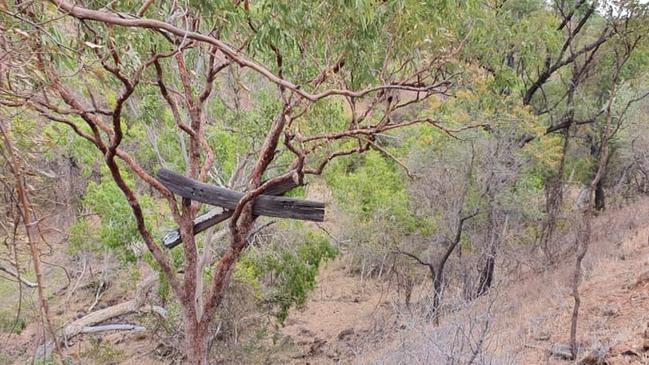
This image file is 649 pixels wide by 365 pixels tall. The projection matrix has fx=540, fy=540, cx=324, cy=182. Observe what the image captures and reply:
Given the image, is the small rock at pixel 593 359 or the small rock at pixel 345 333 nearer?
the small rock at pixel 593 359

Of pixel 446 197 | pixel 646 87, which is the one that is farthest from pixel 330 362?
pixel 646 87

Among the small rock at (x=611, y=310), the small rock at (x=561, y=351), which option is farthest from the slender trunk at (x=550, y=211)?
the small rock at (x=561, y=351)

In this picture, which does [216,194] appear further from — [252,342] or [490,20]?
[252,342]

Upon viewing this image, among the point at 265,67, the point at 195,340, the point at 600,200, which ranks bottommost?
the point at 195,340

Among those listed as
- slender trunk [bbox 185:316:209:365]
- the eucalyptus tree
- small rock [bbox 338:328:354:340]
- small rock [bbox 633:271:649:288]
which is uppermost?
the eucalyptus tree

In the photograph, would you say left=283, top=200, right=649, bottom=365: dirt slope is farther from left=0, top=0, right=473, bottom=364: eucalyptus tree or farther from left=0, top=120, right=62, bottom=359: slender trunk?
left=0, top=120, right=62, bottom=359: slender trunk

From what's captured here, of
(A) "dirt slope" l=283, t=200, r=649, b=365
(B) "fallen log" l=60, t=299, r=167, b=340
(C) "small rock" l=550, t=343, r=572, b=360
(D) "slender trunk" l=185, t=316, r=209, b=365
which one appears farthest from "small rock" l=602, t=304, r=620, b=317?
(B) "fallen log" l=60, t=299, r=167, b=340

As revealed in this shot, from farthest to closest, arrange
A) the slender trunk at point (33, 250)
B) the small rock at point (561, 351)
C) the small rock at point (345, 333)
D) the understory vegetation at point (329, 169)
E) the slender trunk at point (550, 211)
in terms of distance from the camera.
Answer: the small rock at point (345, 333) → the slender trunk at point (550, 211) → the small rock at point (561, 351) → the understory vegetation at point (329, 169) → the slender trunk at point (33, 250)

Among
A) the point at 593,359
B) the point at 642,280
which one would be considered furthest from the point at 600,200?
the point at 593,359

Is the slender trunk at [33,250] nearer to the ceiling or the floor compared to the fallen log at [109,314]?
nearer to the ceiling

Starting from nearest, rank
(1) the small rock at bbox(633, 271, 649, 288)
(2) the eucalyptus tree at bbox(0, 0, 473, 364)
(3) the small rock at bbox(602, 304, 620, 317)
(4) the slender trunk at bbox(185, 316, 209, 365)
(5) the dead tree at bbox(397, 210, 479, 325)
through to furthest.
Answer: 1. (2) the eucalyptus tree at bbox(0, 0, 473, 364)
2. (4) the slender trunk at bbox(185, 316, 209, 365)
3. (3) the small rock at bbox(602, 304, 620, 317)
4. (1) the small rock at bbox(633, 271, 649, 288)
5. (5) the dead tree at bbox(397, 210, 479, 325)

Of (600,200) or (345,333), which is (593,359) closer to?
(345,333)

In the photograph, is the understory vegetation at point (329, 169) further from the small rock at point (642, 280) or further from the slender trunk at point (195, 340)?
the small rock at point (642, 280)

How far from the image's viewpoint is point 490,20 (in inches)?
279
